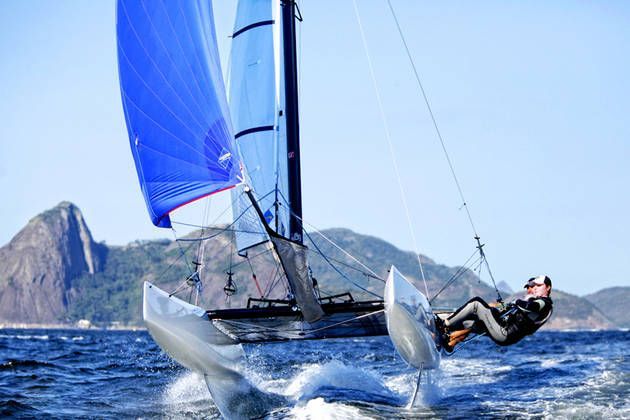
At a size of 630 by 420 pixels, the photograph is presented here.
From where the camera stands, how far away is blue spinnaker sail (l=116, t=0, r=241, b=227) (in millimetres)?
9031

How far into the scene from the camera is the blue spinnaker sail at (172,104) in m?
9.03

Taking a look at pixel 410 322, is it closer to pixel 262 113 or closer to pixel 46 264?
pixel 262 113

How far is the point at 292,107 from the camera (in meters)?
10.9

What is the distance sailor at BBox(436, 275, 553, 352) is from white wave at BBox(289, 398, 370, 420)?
4.45 ft

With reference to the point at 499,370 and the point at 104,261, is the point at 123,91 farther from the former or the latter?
the point at 104,261

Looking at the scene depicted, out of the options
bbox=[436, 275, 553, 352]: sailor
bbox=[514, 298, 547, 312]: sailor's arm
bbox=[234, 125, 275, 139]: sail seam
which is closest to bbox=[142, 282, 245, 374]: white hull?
bbox=[436, 275, 553, 352]: sailor

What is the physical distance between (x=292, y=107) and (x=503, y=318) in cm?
383

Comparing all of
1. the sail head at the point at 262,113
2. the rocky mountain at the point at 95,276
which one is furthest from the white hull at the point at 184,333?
the rocky mountain at the point at 95,276

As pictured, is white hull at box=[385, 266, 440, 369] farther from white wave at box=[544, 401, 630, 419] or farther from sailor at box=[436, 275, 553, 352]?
white wave at box=[544, 401, 630, 419]

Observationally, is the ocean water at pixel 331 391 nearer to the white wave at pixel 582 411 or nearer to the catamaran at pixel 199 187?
the white wave at pixel 582 411

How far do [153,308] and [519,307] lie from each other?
385 cm

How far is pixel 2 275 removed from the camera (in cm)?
17512

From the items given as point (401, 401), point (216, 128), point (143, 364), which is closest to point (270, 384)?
point (401, 401)

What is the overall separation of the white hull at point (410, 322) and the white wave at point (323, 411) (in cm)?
81
